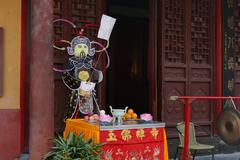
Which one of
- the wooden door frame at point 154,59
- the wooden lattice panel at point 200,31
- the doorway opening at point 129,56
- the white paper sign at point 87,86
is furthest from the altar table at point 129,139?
the doorway opening at point 129,56

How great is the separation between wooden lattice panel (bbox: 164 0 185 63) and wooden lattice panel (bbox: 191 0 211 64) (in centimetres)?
28

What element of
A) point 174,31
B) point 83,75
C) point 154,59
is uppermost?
point 174,31

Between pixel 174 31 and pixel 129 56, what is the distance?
389 cm

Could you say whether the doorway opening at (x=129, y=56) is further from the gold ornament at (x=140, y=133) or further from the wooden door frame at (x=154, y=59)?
the gold ornament at (x=140, y=133)

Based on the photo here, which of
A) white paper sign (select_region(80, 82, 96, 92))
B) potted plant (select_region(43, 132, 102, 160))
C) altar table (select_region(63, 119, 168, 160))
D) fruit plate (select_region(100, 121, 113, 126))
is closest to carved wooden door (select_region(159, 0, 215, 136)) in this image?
white paper sign (select_region(80, 82, 96, 92))

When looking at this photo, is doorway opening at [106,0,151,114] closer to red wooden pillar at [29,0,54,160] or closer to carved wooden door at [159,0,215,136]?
carved wooden door at [159,0,215,136]

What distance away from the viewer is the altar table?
16.9 feet

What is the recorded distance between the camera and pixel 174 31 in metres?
7.99

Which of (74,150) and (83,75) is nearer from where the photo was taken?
(74,150)

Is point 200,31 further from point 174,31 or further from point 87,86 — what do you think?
point 87,86

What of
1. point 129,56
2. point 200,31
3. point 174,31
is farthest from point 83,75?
point 129,56

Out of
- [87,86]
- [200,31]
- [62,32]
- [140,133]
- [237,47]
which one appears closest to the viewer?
[140,133]

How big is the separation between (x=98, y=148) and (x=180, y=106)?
333 cm

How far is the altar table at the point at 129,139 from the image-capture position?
5.16 m
